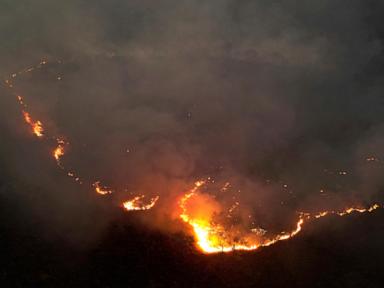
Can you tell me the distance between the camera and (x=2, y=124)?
18734mm

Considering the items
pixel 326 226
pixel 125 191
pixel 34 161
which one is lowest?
pixel 326 226

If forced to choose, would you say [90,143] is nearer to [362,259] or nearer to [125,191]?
[125,191]

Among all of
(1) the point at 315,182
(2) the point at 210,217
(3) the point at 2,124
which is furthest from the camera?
(3) the point at 2,124

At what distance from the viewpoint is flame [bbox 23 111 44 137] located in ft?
60.4

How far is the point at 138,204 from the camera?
51.6 feet

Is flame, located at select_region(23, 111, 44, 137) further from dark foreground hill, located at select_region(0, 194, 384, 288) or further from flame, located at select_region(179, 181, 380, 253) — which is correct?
flame, located at select_region(179, 181, 380, 253)

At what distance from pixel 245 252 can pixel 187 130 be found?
20.4 ft

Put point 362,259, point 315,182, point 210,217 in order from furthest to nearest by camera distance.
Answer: point 315,182 → point 210,217 → point 362,259

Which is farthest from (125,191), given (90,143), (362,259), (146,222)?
(362,259)

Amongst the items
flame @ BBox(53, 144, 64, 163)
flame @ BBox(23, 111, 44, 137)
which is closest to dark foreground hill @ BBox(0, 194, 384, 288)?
flame @ BBox(53, 144, 64, 163)

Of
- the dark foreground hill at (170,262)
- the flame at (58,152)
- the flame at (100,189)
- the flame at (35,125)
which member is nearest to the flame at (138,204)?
the dark foreground hill at (170,262)

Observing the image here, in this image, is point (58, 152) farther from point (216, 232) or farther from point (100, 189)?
point (216, 232)

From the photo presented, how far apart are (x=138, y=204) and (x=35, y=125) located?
586 cm

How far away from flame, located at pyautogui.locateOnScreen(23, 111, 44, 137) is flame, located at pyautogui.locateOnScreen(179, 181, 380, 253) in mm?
6345
